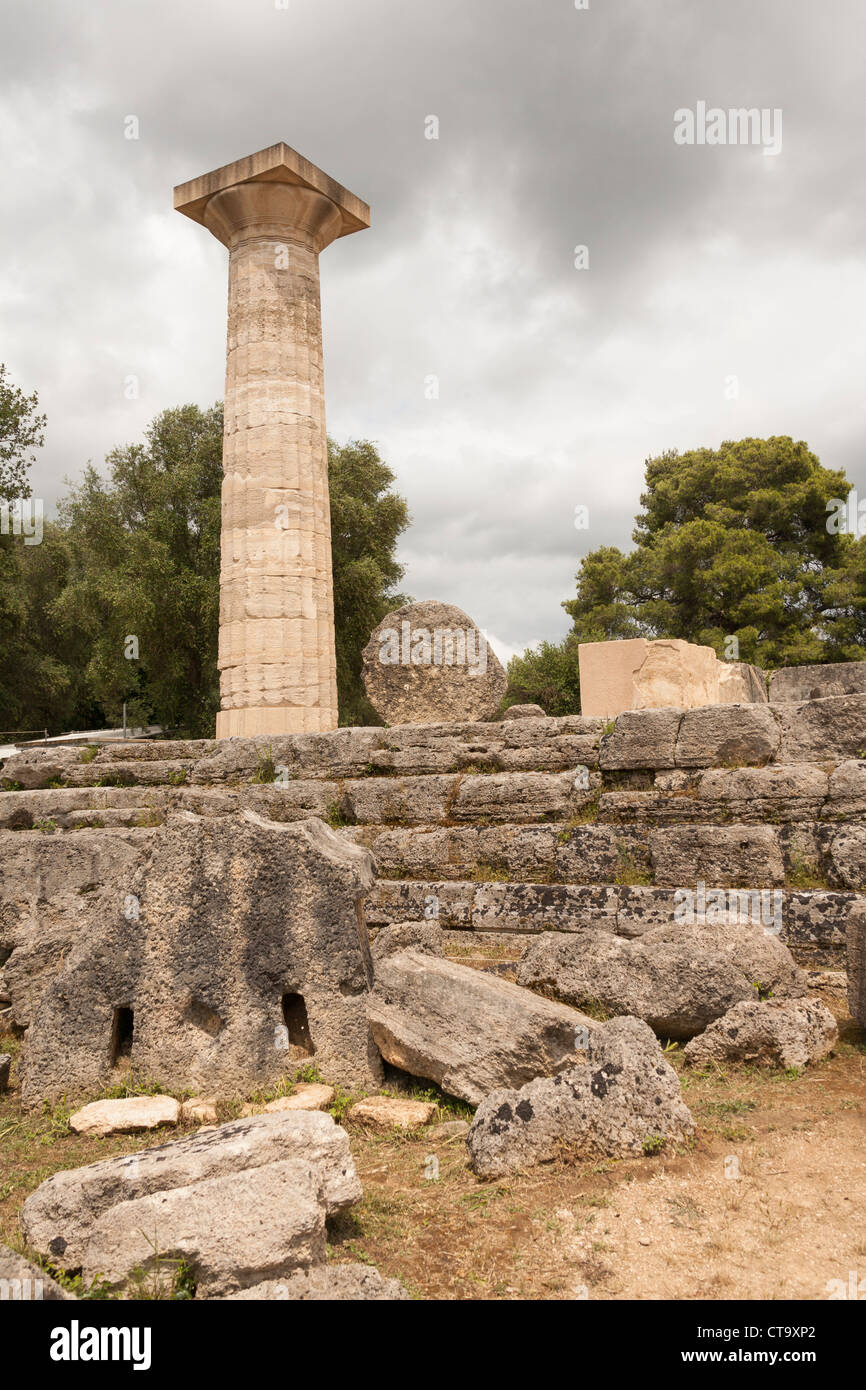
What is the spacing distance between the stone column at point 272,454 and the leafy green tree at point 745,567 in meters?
14.4

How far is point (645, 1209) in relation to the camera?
2.91 meters

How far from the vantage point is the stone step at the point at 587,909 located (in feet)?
16.3

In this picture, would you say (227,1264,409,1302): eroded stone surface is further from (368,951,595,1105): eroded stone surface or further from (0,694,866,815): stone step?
(0,694,866,815): stone step

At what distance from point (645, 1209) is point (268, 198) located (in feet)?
37.5

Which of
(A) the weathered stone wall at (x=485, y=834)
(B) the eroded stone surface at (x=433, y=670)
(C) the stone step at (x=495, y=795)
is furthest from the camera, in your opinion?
(B) the eroded stone surface at (x=433, y=670)

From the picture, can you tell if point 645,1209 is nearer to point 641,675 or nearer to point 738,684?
point 641,675

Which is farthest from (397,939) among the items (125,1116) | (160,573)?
(160,573)

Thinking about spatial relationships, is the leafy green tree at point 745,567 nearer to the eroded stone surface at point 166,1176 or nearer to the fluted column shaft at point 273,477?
the fluted column shaft at point 273,477

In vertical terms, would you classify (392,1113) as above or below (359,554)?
below

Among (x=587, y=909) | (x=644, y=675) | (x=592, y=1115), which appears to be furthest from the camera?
(x=644, y=675)

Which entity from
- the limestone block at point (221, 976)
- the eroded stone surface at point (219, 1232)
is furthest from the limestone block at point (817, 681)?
the eroded stone surface at point (219, 1232)

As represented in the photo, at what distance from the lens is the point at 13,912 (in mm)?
6598
